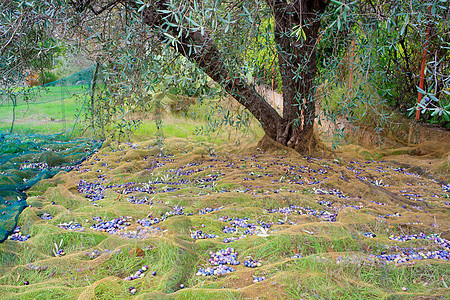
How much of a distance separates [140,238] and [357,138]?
6.53m

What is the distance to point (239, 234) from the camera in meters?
3.12

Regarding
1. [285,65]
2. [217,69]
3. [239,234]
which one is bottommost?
[239,234]

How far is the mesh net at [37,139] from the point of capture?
4113mm

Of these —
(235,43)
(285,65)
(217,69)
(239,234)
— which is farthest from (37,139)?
(239,234)

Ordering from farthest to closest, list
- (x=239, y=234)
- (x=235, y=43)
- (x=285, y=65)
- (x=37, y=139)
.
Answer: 1. (x=37, y=139)
2. (x=285, y=65)
3. (x=235, y=43)
4. (x=239, y=234)

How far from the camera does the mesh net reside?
4113 mm

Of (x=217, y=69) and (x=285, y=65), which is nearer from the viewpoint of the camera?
(x=217, y=69)

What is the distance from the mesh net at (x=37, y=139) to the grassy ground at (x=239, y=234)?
0.29 m

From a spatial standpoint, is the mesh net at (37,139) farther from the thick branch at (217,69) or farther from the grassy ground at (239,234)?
the thick branch at (217,69)

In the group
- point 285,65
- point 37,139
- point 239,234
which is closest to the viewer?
point 239,234

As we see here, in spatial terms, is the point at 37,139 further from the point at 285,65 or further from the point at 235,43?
the point at 285,65

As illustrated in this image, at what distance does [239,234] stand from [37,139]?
22.4 ft

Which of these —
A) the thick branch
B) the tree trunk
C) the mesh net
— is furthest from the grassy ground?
the thick branch

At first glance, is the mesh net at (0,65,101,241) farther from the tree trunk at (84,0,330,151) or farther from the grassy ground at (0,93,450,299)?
the tree trunk at (84,0,330,151)
